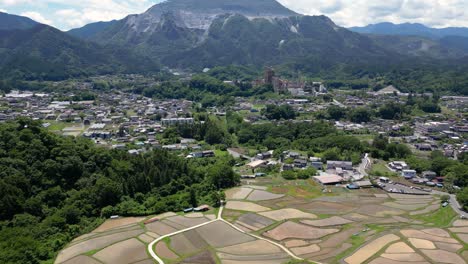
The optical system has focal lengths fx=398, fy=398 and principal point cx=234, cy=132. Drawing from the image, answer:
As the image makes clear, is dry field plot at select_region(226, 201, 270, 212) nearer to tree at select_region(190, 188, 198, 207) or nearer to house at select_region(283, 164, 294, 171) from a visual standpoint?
tree at select_region(190, 188, 198, 207)

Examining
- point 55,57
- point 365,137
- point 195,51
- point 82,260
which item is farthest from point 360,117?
point 195,51

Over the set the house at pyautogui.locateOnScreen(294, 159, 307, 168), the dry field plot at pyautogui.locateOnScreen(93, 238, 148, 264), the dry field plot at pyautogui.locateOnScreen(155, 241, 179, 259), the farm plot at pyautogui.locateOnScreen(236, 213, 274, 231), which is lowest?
the dry field plot at pyautogui.locateOnScreen(93, 238, 148, 264)

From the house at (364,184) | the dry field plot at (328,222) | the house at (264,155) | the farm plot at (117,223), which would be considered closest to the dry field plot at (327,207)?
the dry field plot at (328,222)

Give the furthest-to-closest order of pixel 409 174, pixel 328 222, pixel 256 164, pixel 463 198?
1. pixel 256 164
2. pixel 409 174
3. pixel 463 198
4. pixel 328 222

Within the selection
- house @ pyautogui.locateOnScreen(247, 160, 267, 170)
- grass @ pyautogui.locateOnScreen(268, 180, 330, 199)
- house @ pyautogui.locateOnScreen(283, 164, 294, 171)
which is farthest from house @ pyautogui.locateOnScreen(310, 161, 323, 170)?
house @ pyautogui.locateOnScreen(247, 160, 267, 170)

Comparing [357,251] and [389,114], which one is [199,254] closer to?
[357,251]

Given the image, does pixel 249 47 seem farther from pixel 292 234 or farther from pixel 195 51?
pixel 292 234
